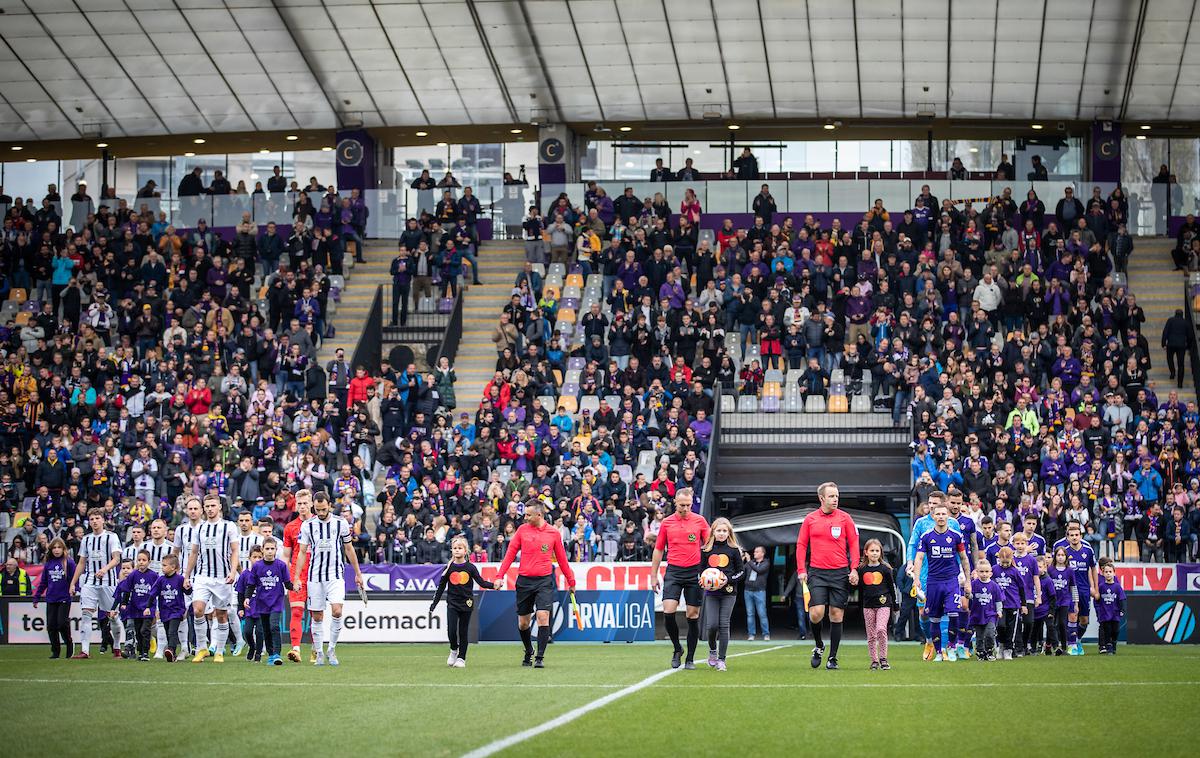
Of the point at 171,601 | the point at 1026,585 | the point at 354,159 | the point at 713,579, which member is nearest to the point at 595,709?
the point at 713,579

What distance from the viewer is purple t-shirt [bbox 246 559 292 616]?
18938mm

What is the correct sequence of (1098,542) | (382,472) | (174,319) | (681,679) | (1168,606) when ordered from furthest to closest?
(174,319), (382,472), (1098,542), (1168,606), (681,679)

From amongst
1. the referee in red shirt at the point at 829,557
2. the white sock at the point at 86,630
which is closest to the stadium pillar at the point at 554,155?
the white sock at the point at 86,630

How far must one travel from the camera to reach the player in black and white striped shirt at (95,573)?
2289cm

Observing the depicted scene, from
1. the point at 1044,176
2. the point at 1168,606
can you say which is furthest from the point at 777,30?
the point at 1168,606

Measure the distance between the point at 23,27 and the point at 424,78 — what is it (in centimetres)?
1058

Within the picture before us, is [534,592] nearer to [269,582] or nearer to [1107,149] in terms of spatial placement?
[269,582]

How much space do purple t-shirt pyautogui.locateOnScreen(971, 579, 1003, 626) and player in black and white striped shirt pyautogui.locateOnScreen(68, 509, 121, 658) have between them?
12535mm

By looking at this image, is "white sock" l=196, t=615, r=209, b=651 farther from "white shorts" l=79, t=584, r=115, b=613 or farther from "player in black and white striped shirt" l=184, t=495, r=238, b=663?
"white shorts" l=79, t=584, r=115, b=613

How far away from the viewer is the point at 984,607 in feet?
66.3

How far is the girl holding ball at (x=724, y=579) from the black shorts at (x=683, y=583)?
0.16 metres

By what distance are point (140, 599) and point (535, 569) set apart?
6.46 metres

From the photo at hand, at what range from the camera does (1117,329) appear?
113ft

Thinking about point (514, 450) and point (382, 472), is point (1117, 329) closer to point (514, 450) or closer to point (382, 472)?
point (514, 450)
